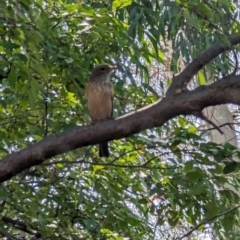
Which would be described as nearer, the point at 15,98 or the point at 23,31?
the point at 23,31

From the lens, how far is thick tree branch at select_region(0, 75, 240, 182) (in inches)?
91.1

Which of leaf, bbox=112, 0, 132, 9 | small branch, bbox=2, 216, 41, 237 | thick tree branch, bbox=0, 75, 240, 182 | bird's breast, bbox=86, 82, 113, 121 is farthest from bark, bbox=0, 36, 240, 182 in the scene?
bird's breast, bbox=86, 82, 113, 121

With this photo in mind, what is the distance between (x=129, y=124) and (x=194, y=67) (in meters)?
0.37

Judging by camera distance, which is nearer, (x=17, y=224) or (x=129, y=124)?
(x=129, y=124)

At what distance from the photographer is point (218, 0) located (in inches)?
138

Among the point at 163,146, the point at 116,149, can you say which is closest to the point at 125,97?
the point at 116,149

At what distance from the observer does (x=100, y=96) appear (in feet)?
13.9

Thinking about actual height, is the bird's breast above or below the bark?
above

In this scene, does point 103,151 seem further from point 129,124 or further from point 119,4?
point 129,124

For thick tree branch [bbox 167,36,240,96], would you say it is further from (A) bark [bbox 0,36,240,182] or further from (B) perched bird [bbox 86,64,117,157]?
(B) perched bird [bbox 86,64,117,157]

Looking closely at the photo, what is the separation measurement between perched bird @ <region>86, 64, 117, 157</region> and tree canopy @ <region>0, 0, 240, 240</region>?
69mm

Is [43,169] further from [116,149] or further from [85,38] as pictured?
[85,38]

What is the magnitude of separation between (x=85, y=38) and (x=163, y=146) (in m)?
0.97

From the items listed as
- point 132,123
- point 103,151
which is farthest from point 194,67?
point 103,151
